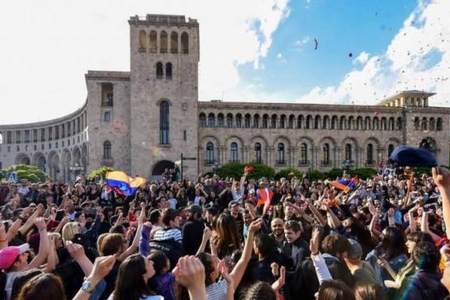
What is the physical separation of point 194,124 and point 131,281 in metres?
45.3

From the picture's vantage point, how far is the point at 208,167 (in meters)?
51.0

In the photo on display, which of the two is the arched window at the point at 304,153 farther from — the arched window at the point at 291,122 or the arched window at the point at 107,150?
the arched window at the point at 107,150

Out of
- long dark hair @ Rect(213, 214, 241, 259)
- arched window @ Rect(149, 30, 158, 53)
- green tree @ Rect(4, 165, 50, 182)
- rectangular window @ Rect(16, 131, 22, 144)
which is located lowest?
green tree @ Rect(4, 165, 50, 182)

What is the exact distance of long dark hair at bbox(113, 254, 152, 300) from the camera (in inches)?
148

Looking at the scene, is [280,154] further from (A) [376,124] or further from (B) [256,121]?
(A) [376,124]

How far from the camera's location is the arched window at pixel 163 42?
48844 millimetres

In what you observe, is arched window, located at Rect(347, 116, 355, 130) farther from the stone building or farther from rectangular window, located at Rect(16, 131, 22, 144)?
rectangular window, located at Rect(16, 131, 22, 144)

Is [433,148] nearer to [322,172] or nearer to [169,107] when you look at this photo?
[322,172]

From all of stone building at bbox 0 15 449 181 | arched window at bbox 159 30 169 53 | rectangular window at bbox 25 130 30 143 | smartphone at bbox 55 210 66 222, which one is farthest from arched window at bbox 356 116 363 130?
rectangular window at bbox 25 130 30 143

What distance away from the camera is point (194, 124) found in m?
48.8

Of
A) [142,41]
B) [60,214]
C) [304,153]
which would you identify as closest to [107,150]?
[142,41]

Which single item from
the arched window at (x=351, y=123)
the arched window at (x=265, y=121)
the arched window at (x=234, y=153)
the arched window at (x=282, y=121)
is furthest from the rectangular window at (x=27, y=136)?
the arched window at (x=351, y=123)

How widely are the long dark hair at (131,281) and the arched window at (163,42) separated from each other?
46.8 meters

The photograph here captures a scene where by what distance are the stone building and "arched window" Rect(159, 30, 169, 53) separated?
0.11m
